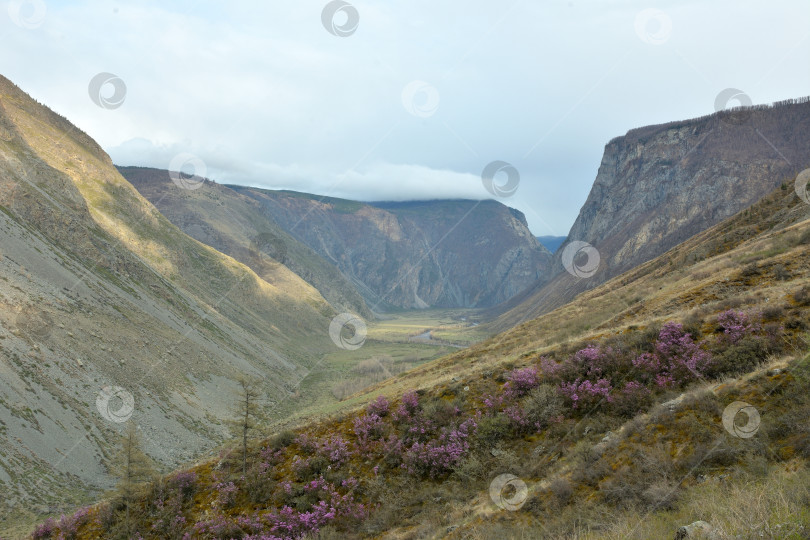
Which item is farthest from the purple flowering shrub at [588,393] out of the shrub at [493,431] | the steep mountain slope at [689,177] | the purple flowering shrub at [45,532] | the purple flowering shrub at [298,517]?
→ the steep mountain slope at [689,177]

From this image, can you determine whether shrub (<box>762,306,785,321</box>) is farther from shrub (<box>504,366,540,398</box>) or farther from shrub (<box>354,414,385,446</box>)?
shrub (<box>354,414,385,446</box>)

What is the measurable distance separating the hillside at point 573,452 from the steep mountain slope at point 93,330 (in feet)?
44.7

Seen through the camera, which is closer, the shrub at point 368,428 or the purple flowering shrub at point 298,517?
the purple flowering shrub at point 298,517

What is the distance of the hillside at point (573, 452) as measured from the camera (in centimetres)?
589

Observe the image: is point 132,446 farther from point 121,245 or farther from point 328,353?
point 328,353

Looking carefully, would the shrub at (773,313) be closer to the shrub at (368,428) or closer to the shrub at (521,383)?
the shrub at (521,383)

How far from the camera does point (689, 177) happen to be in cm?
10444

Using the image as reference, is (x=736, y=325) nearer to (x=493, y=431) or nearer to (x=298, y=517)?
(x=493, y=431)

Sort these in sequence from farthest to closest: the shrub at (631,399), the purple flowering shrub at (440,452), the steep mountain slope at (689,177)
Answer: the steep mountain slope at (689,177), the purple flowering shrub at (440,452), the shrub at (631,399)

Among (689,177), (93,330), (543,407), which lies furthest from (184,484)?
(689,177)

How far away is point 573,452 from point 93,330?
3908cm

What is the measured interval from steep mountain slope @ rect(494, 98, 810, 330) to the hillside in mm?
86875

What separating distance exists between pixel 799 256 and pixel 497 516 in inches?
537

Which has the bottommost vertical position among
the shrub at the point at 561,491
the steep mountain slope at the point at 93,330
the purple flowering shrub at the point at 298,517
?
the shrub at the point at 561,491
